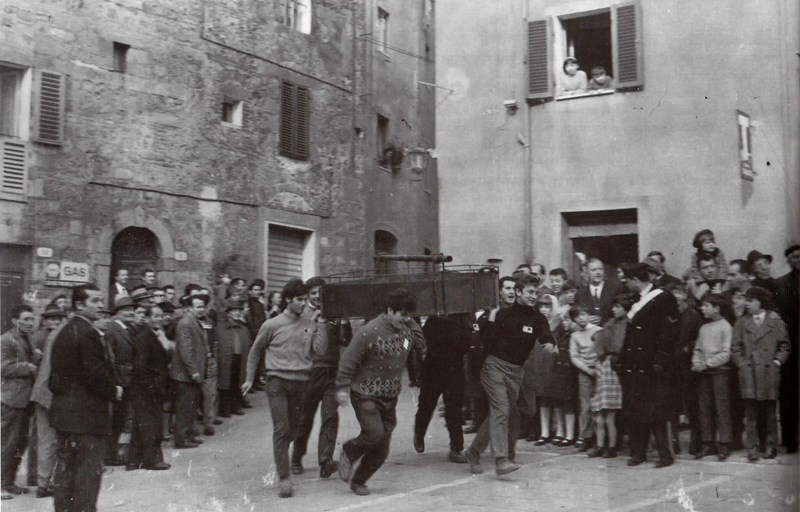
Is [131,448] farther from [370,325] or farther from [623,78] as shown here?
[623,78]

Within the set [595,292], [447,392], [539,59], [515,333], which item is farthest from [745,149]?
[447,392]

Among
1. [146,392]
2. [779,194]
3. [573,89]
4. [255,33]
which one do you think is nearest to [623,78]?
[573,89]

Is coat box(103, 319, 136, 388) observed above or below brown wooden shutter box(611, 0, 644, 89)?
below

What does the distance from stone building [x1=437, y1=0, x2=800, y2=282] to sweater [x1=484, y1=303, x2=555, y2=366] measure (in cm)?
317

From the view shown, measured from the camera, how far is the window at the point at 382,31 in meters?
15.3

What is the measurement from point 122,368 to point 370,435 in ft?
8.72

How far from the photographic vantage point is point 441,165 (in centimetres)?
1103

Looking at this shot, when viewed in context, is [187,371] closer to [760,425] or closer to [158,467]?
[158,467]

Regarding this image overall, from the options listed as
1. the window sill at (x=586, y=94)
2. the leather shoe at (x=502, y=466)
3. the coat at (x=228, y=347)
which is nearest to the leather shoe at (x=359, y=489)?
the leather shoe at (x=502, y=466)

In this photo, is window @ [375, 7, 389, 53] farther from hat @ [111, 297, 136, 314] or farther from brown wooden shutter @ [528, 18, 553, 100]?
hat @ [111, 297, 136, 314]

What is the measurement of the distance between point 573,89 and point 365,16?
562 centimetres

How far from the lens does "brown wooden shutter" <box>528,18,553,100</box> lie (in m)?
10.7

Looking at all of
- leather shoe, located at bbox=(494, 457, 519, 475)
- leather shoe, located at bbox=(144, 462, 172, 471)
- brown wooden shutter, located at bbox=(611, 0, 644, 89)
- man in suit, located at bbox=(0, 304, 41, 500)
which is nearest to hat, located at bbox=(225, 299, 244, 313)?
leather shoe, located at bbox=(144, 462, 172, 471)

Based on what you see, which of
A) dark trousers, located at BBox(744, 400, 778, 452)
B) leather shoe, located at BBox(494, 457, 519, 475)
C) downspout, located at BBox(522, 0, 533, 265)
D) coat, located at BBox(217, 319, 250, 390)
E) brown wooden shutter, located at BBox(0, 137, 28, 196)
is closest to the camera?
leather shoe, located at BBox(494, 457, 519, 475)
